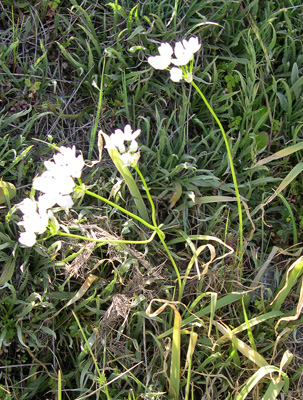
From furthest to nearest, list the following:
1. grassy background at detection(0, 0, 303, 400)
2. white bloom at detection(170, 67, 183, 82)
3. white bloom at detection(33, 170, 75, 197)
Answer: grassy background at detection(0, 0, 303, 400) < white bloom at detection(170, 67, 183, 82) < white bloom at detection(33, 170, 75, 197)

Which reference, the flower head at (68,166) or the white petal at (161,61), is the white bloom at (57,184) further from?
the white petal at (161,61)

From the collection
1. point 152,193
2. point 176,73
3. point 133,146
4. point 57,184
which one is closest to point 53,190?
point 57,184

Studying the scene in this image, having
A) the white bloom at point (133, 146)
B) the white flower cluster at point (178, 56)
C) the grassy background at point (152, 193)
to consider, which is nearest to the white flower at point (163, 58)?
the white flower cluster at point (178, 56)

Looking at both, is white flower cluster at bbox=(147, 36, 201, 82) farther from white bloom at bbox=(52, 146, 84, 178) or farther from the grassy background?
the grassy background

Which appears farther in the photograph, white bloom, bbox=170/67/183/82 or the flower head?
white bloom, bbox=170/67/183/82

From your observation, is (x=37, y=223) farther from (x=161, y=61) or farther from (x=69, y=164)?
(x=161, y=61)

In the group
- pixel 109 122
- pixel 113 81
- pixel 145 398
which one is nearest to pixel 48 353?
pixel 145 398

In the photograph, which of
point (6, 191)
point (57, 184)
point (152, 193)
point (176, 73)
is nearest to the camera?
point (57, 184)

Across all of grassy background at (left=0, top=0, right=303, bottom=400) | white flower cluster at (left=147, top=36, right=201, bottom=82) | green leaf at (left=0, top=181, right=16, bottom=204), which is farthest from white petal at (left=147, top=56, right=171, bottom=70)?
green leaf at (left=0, top=181, right=16, bottom=204)

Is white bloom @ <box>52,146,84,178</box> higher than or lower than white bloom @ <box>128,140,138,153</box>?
higher

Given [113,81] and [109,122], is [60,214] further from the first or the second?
[113,81]
